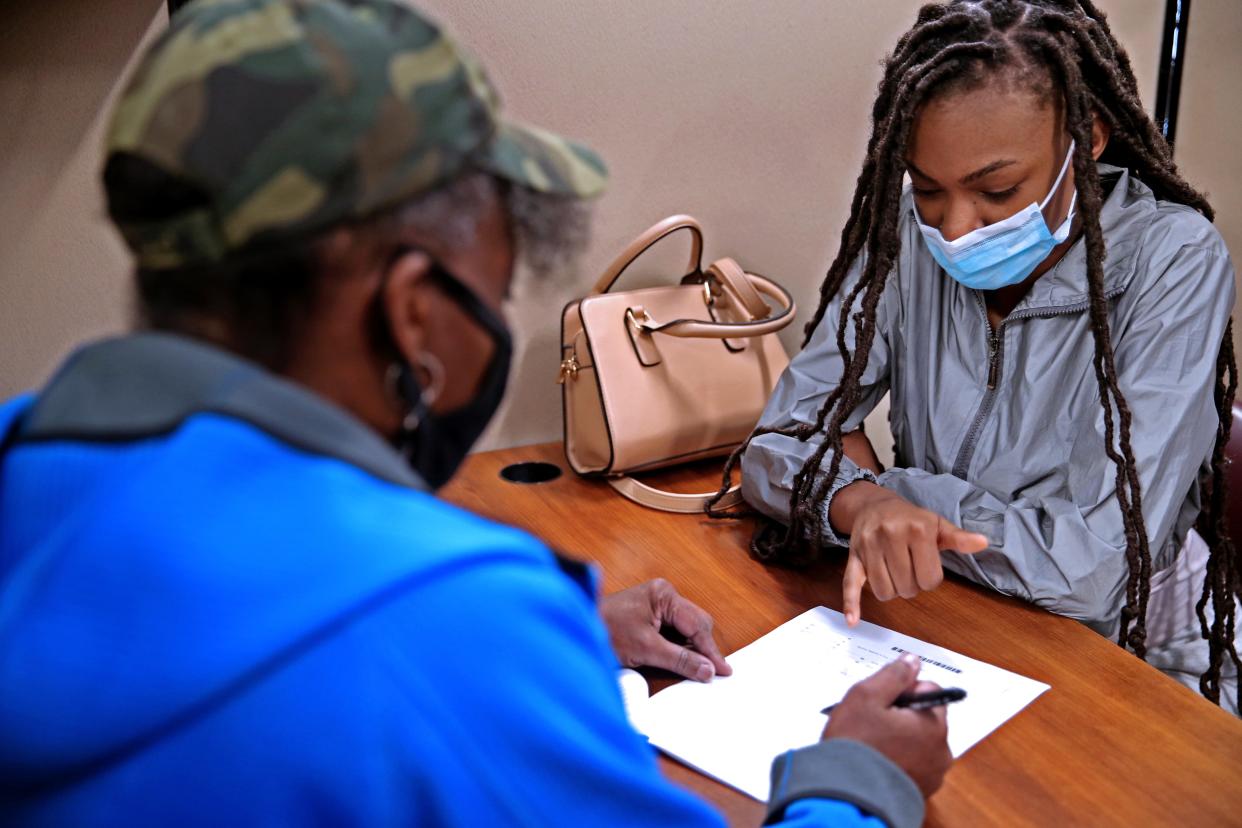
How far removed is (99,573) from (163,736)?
8cm

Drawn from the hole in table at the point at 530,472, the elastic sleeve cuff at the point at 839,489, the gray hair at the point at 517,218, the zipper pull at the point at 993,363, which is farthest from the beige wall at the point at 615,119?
the gray hair at the point at 517,218

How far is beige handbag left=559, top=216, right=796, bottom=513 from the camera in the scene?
1498mm

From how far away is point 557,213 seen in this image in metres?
0.64

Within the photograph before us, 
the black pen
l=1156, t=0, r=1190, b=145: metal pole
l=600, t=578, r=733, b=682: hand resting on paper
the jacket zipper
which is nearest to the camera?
the black pen

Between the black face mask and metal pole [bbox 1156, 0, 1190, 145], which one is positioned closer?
the black face mask

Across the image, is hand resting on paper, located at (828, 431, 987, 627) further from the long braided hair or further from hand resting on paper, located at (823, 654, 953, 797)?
hand resting on paper, located at (823, 654, 953, 797)

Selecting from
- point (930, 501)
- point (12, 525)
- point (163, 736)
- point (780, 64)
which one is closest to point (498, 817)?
point (163, 736)

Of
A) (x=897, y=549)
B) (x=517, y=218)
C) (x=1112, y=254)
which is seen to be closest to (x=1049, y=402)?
(x=1112, y=254)

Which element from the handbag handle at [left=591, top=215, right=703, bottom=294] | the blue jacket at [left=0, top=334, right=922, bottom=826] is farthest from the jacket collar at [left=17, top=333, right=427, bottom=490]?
the handbag handle at [left=591, top=215, right=703, bottom=294]

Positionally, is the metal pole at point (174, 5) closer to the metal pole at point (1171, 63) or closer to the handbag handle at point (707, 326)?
the handbag handle at point (707, 326)

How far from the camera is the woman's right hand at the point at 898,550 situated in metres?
1.09

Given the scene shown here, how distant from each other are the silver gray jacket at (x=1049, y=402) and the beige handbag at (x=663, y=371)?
0.15 m

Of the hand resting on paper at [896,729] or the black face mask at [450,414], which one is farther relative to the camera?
the hand resting on paper at [896,729]

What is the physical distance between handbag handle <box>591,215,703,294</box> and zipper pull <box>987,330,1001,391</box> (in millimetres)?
495
